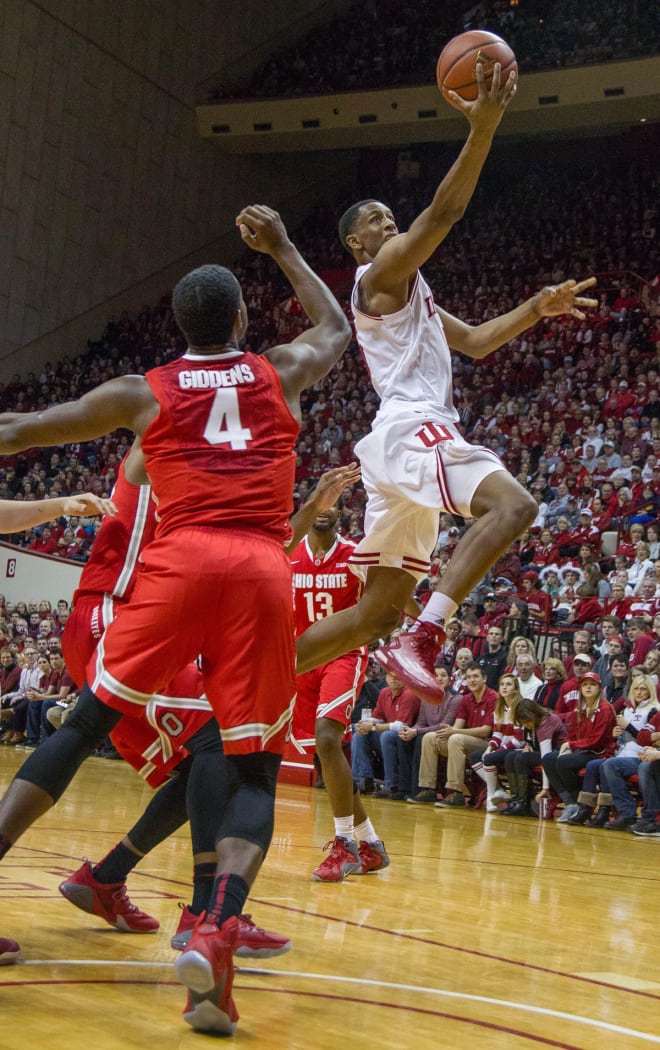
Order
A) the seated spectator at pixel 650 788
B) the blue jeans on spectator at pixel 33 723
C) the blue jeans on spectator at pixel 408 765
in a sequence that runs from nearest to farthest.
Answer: the seated spectator at pixel 650 788 → the blue jeans on spectator at pixel 408 765 → the blue jeans on spectator at pixel 33 723

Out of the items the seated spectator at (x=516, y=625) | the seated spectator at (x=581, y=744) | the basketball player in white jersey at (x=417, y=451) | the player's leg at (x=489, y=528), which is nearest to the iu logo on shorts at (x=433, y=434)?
the basketball player in white jersey at (x=417, y=451)

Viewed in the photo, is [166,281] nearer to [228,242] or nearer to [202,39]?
[228,242]

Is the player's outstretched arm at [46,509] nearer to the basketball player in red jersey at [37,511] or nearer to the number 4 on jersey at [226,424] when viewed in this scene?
the basketball player in red jersey at [37,511]

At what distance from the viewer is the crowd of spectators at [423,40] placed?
959 inches

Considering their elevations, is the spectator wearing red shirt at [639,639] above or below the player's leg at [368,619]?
above

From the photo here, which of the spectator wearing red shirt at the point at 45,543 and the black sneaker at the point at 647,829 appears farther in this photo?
the spectator wearing red shirt at the point at 45,543

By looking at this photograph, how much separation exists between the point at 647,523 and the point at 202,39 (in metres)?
20.2

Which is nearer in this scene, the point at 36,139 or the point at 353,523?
the point at 353,523

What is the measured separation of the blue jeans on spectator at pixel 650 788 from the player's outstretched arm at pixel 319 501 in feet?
19.2

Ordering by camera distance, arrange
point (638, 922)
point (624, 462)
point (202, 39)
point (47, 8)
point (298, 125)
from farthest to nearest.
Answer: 1. point (202, 39)
2. point (298, 125)
3. point (47, 8)
4. point (624, 462)
5. point (638, 922)

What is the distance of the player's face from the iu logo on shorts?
892mm

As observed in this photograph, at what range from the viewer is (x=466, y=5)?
27.8m


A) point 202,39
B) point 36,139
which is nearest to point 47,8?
point 36,139

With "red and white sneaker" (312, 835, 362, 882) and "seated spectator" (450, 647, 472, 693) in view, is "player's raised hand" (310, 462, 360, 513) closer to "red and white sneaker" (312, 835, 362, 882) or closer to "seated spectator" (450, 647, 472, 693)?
"red and white sneaker" (312, 835, 362, 882)
